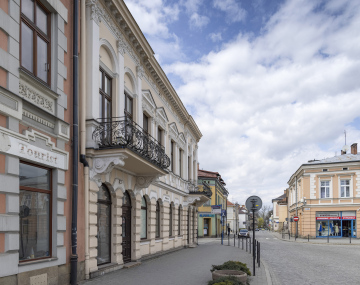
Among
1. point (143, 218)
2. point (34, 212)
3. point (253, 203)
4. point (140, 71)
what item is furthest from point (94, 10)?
point (143, 218)

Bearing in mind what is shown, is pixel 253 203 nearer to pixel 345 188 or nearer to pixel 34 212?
pixel 34 212

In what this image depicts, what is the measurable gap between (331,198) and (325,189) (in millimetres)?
1222

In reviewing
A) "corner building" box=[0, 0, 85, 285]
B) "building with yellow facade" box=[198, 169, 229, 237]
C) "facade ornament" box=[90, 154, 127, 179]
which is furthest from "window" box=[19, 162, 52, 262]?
"building with yellow facade" box=[198, 169, 229, 237]

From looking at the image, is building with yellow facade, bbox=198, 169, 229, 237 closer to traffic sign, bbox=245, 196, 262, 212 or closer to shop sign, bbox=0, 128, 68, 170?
traffic sign, bbox=245, 196, 262, 212

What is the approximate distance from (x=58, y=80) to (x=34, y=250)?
4.09 m

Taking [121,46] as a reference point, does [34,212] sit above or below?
below

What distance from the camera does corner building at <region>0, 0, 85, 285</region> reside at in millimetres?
7797

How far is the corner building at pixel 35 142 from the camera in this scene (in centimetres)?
780

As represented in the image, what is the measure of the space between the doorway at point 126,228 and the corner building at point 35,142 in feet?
13.8

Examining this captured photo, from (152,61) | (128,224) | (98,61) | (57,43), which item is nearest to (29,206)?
(57,43)

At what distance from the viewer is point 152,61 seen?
18078 millimetres

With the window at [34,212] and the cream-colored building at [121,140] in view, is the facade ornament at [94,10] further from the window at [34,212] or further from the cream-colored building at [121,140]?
the window at [34,212]

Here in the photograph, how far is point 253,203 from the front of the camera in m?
13.8

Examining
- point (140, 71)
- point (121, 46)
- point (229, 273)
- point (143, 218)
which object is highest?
point (121, 46)
